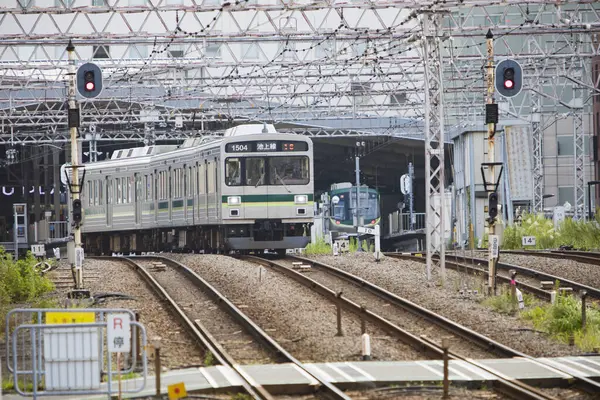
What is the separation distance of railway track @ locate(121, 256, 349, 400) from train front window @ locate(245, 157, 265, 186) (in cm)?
509

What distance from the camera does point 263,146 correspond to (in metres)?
30.7

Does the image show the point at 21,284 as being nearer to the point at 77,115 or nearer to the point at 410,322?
the point at 77,115

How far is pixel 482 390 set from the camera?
40.2 ft

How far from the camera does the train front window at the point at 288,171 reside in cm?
3056

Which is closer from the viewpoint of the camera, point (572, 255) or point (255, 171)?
point (572, 255)

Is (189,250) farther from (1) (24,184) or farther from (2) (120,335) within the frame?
(1) (24,184)

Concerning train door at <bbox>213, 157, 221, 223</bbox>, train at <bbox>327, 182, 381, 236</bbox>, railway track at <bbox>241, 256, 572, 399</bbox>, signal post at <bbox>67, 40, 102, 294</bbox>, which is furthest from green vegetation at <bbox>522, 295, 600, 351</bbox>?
train at <bbox>327, 182, 381, 236</bbox>

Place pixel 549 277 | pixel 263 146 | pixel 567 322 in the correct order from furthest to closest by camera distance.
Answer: pixel 263 146 < pixel 549 277 < pixel 567 322

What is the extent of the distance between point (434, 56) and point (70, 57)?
6.73 meters

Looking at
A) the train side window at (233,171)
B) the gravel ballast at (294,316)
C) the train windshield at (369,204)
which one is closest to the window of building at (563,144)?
the train windshield at (369,204)

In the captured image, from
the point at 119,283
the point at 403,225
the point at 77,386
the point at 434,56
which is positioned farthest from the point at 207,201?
the point at 403,225

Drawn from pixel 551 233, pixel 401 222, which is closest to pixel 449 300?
pixel 551 233

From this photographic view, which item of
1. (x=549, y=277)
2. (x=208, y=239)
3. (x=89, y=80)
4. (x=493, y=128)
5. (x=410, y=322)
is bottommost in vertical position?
(x=410, y=322)

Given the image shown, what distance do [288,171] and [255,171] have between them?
824 millimetres
